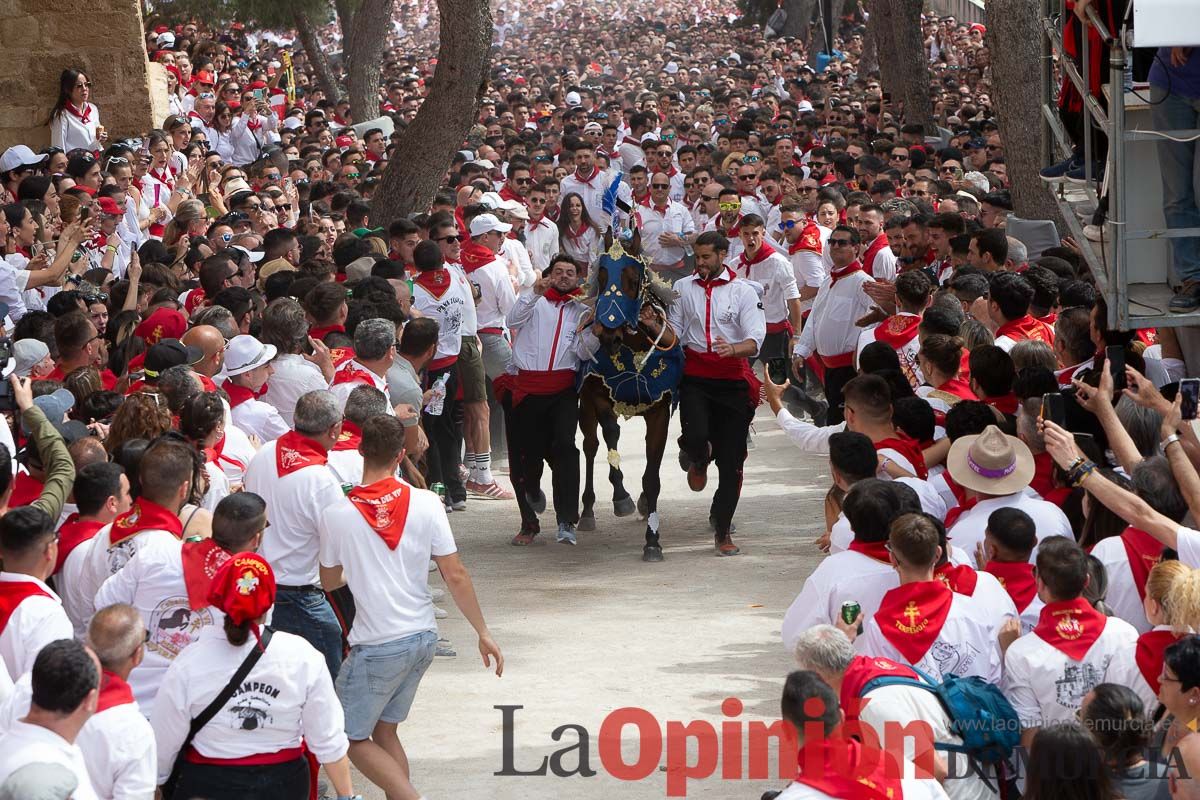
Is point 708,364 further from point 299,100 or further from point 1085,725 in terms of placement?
point 299,100

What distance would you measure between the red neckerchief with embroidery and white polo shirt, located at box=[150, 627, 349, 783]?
2.09 m

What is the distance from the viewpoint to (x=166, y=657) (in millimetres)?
5461

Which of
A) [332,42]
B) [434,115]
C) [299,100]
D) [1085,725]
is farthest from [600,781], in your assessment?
[332,42]

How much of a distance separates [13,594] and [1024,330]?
5.29m

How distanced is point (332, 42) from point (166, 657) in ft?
168

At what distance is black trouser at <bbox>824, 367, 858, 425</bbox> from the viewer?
10.8 meters

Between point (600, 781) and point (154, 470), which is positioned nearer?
point (154, 470)

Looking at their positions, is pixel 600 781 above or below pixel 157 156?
below

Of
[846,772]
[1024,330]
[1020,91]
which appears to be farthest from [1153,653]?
[1020,91]

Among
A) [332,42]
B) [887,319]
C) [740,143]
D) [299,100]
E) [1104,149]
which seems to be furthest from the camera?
[332,42]

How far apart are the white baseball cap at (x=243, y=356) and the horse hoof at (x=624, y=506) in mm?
3972

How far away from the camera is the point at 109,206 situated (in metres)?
12.3

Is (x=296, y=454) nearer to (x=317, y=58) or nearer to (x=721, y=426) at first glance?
(x=721, y=426)

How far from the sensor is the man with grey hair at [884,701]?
A: 184 inches
